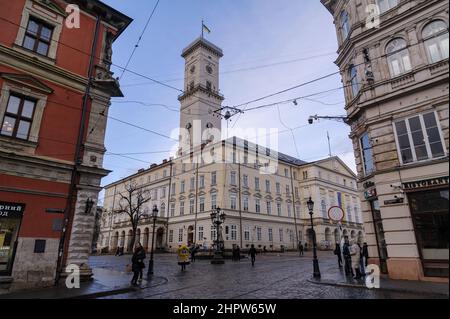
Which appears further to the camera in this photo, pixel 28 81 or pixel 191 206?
pixel 191 206

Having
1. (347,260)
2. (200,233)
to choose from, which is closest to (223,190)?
(200,233)

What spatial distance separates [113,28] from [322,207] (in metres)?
50.8

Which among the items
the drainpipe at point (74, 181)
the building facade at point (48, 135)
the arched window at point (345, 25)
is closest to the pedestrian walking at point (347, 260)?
the arched window at point (345, 25)

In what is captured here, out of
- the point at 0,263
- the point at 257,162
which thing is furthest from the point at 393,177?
the point at 257,162

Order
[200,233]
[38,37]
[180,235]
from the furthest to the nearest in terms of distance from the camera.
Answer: [180,235], [200,233], [38,37]

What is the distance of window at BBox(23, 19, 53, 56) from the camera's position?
14.4 metres

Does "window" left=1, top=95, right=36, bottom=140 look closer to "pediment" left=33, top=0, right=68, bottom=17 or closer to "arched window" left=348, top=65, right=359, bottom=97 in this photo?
"pediment" left=33, top=0, right=68, bottom=17

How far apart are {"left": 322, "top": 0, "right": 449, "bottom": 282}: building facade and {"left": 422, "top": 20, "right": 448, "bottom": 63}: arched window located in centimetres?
4

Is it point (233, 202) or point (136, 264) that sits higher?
point (233, 202)

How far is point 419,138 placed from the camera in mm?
11875

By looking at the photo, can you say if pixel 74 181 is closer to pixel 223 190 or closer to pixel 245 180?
pixel 223 190

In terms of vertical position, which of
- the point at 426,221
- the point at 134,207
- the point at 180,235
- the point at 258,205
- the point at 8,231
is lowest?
the point at 8,231

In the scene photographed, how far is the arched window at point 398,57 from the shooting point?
1295cm

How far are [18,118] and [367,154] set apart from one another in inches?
693
